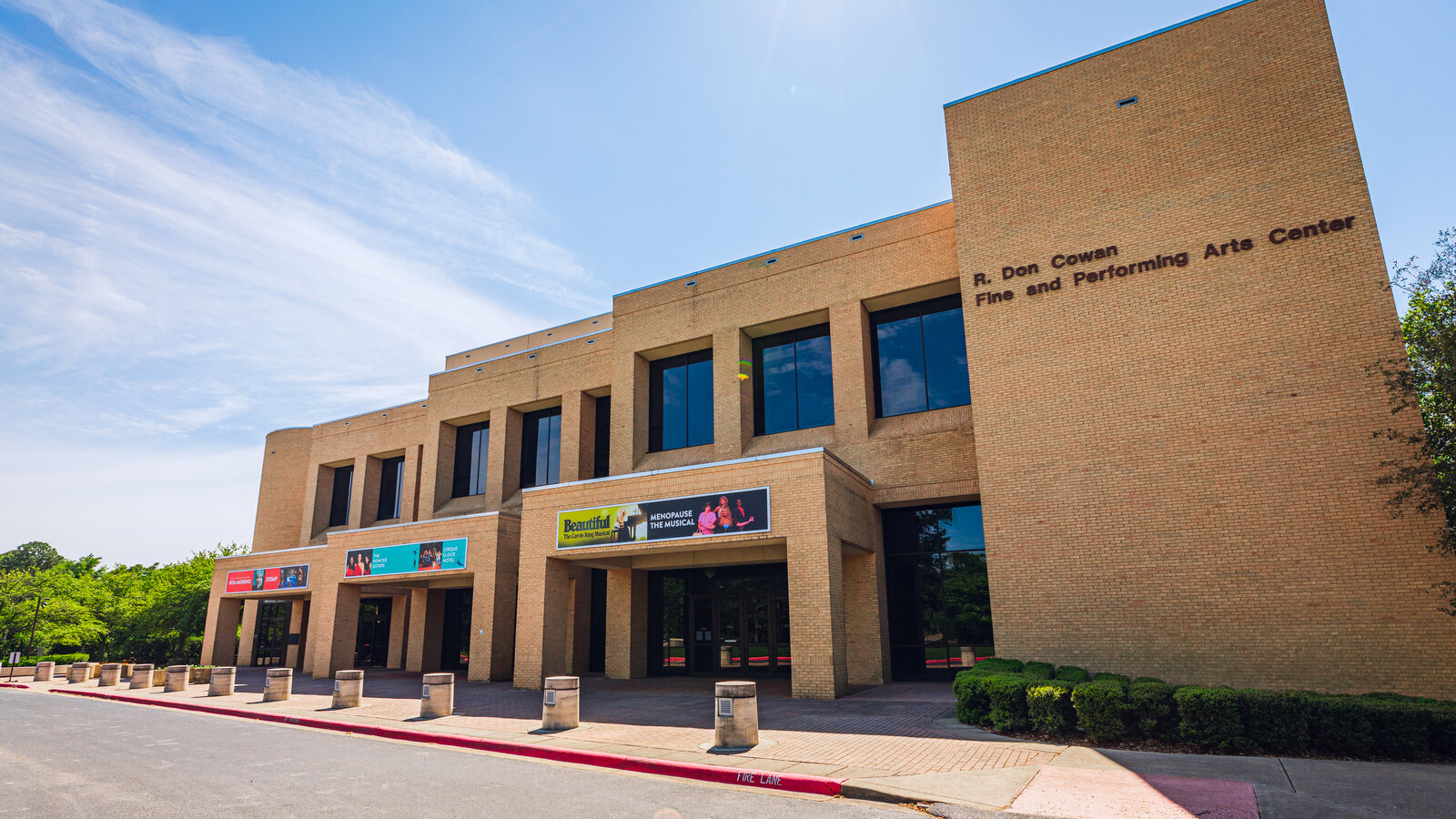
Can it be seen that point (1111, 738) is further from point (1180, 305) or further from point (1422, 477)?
Answer: point (1180, 305)

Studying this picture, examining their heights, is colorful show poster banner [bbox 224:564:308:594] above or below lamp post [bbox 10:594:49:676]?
above

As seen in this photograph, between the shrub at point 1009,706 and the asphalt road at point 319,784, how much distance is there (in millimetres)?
4843

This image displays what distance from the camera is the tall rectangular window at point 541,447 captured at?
30562 millimetres

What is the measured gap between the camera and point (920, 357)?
73.3 ft

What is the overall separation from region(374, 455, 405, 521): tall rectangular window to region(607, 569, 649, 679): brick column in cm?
1667

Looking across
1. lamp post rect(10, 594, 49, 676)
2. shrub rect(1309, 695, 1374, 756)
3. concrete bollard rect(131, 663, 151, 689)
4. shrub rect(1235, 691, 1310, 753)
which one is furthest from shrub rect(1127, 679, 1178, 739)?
lamp post rect(10, 594, 49, 676)

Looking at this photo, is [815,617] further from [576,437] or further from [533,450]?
[533,450]

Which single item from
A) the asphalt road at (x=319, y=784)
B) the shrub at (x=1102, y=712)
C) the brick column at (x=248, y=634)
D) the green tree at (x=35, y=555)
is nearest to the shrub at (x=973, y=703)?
the shrub at (x=1102, y=712)

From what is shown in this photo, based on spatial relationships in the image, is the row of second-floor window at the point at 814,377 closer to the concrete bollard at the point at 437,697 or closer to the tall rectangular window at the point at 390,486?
the concrete bollard at the point at 437,697

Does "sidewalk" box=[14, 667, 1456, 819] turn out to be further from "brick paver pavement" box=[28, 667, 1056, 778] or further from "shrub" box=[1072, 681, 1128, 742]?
"shrub" box=[1072, 681, 1128, 742]

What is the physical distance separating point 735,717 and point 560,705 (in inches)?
164

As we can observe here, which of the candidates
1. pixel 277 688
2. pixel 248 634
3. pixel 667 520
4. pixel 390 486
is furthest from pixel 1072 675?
pixel 248 634

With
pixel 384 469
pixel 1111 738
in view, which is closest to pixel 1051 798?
pixel 1111 738

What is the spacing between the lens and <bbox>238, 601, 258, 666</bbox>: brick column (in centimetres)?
3519
